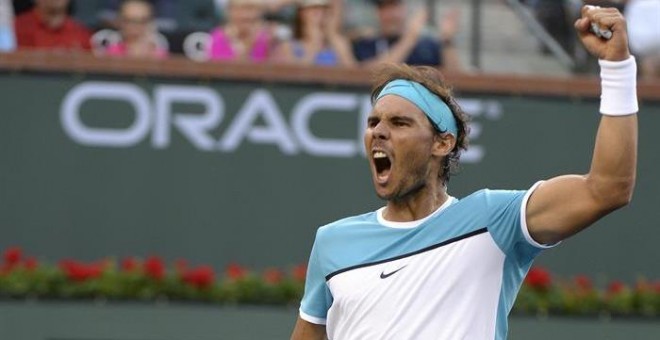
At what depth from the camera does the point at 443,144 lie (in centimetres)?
490

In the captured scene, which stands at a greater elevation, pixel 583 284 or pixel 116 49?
pixel 116 49

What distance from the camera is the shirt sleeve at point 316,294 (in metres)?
4.99

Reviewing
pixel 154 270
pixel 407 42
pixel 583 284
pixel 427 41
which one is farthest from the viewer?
pixel 427 41

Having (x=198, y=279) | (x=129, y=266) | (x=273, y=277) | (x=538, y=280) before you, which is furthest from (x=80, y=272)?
(x=538, y=280)

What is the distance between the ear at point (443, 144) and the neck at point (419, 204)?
0.11m

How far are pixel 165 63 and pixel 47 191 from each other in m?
1.20

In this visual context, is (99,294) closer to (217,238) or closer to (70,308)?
(70,308)

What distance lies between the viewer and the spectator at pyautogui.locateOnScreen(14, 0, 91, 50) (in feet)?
35.6

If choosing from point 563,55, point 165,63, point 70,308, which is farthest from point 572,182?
point 563,55

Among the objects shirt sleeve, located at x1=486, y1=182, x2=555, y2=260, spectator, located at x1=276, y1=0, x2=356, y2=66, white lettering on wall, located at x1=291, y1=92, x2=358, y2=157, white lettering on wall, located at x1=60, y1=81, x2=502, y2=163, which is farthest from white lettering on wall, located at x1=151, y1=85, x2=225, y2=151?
shirt sleeve, located at x1=486, y1=182, x2=555, y2=260

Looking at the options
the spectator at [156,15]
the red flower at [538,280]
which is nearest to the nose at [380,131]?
the red flower at [538,280]

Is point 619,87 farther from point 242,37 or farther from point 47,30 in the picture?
point 47,30

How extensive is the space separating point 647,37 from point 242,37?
10.4 feet

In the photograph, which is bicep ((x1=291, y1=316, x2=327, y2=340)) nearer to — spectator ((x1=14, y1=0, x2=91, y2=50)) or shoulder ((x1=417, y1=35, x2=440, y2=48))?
spectator ((x1=14, y1=0, x2=91, y2=50))
